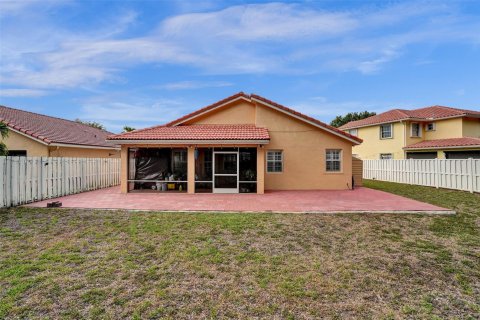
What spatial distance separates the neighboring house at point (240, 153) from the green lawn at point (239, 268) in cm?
730

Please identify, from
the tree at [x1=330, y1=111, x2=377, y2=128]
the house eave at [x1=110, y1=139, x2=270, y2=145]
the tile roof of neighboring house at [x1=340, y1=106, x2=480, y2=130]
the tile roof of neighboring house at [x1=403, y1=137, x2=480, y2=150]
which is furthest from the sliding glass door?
the tree at [x1=330, y1=111, x2=377, y2=128]

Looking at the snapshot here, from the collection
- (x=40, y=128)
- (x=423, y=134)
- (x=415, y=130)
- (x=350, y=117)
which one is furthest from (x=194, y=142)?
(x=350, y=117)

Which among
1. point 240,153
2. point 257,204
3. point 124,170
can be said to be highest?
point 240,153

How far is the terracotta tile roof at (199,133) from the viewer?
15.9 metres

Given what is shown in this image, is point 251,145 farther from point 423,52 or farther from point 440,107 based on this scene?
point 440,107

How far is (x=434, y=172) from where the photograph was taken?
19516 mm

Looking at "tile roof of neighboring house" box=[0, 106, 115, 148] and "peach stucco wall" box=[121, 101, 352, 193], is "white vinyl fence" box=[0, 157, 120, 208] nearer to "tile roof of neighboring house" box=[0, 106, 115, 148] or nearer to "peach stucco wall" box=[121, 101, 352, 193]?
"tile roof of neighboring house" box=[0, 106, 115, 148]

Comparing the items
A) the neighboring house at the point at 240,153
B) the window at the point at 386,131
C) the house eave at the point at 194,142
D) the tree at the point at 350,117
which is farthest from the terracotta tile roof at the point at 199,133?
the tree at the point at 350,117

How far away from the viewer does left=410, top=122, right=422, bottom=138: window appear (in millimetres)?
28375

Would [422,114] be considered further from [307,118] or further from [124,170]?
[124,170]

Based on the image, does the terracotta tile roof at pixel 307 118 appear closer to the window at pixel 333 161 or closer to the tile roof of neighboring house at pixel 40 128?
the window at pixel 333 161

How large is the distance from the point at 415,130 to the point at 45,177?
32369 mm

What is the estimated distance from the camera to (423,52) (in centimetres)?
1695

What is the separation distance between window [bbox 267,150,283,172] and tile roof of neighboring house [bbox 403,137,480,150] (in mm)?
16429
